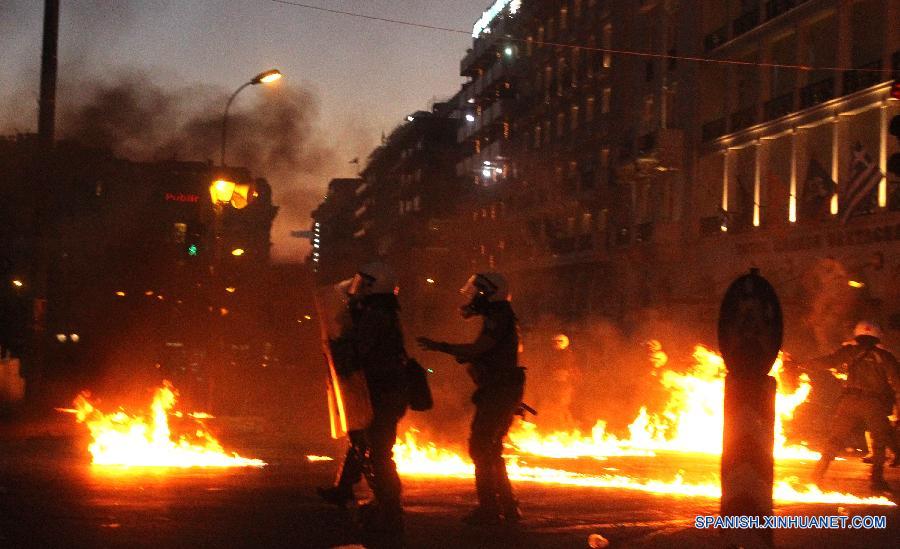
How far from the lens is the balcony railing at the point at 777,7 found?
1329 inches

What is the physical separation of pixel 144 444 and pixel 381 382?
5.58 metres

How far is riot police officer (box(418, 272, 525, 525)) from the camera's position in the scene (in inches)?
326

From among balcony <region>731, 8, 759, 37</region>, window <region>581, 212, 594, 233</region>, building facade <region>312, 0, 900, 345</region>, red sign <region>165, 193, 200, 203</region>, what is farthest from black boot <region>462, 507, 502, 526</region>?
window <region>581, 212, 594, 233</region>

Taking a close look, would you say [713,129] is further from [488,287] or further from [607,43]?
[488,287]

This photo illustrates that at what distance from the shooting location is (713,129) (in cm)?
3872

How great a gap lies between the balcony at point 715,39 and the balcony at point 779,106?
3.81m

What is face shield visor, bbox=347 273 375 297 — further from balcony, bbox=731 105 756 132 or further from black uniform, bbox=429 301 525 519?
balcony, bbox=731 105 756 132

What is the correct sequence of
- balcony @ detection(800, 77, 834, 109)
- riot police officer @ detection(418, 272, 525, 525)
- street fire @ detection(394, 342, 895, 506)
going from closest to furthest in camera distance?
1. riot police officer @ detection(418, 272, 525, 525)
2. street fire @ detection(394, 342, 895, 506)
3. balcony @ detection(800, 77, 834, 109)

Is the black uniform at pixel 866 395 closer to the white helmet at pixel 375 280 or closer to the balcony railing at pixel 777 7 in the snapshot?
the white helmet at pixel 375 280

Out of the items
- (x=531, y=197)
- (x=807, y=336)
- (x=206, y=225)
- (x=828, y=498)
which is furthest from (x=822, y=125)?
(x=531, y=197)

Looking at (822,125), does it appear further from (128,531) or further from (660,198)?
(128,531)

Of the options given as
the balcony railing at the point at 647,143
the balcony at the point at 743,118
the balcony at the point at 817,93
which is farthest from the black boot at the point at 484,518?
the balcony railing at the point at 647,143

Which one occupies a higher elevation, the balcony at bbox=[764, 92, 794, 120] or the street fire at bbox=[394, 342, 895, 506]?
A: the balcony at bbox=[764, 92, 794, 120]

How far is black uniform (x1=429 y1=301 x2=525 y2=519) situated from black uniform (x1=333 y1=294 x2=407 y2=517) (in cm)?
45
